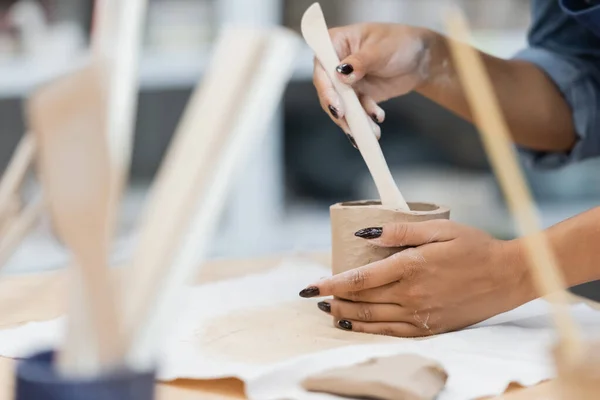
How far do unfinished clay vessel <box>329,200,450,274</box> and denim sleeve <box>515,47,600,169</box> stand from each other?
0.50 m

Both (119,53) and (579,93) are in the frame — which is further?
(579,93)

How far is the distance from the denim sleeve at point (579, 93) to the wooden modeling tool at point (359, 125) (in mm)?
495

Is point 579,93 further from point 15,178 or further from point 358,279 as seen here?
point 15,178

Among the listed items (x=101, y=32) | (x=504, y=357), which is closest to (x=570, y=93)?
(x=504, y=357)

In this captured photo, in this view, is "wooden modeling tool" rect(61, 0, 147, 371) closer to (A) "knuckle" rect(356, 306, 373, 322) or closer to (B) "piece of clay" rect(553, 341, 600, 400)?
(B) "piece of clay" rect(553, 341, 600, 400)

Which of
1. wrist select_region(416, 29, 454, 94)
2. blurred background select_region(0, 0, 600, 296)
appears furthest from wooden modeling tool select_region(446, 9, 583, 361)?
blurred background select_region(0, 0, 600, 296)

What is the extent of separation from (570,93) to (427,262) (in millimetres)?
580

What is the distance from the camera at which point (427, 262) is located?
72 cm

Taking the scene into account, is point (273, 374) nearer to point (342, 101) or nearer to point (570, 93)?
point (342, 101)

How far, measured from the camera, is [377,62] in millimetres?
944

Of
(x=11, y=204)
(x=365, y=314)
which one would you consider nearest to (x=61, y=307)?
(x=11, y=204)

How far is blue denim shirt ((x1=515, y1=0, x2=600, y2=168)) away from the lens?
3.86 ft

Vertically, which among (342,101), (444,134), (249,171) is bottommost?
(342,101)

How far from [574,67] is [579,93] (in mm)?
41
